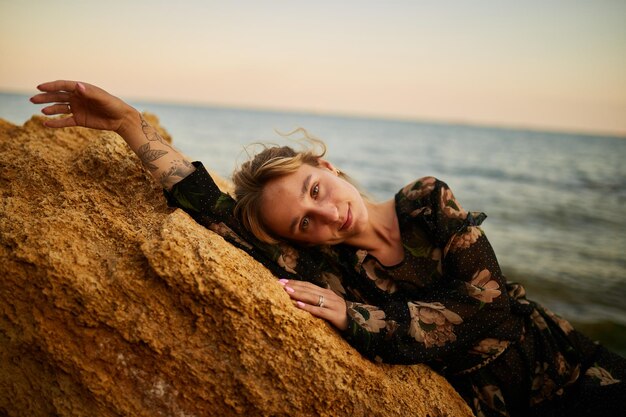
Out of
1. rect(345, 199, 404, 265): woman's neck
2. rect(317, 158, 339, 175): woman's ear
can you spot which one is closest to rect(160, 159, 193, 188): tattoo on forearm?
rect(317, 158, 339, 175): woman's ear

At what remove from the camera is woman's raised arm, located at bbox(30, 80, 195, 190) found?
85.0 inches

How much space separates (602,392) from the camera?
100 inches

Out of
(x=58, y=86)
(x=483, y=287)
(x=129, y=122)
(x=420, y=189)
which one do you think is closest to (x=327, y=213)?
(x=420, y=189)

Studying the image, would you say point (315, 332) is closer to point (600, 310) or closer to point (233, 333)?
point (233, 333)

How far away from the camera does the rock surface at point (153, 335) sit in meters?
1.77

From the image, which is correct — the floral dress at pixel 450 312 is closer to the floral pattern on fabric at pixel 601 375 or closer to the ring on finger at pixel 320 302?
the floral pattern on fabric at pixel 601 375

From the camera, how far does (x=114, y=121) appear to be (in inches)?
89.2

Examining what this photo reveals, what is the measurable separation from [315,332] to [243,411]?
0.45 m

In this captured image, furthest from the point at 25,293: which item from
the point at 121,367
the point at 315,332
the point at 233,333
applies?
the point at 315,332

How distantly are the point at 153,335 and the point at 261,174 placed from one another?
1.12 meters

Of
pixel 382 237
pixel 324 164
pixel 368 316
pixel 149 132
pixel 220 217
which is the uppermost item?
pixel 149 132

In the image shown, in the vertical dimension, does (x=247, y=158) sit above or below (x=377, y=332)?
above

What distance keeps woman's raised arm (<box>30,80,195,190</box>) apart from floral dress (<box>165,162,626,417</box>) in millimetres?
106

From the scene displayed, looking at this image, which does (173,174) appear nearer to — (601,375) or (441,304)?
(441,304)
